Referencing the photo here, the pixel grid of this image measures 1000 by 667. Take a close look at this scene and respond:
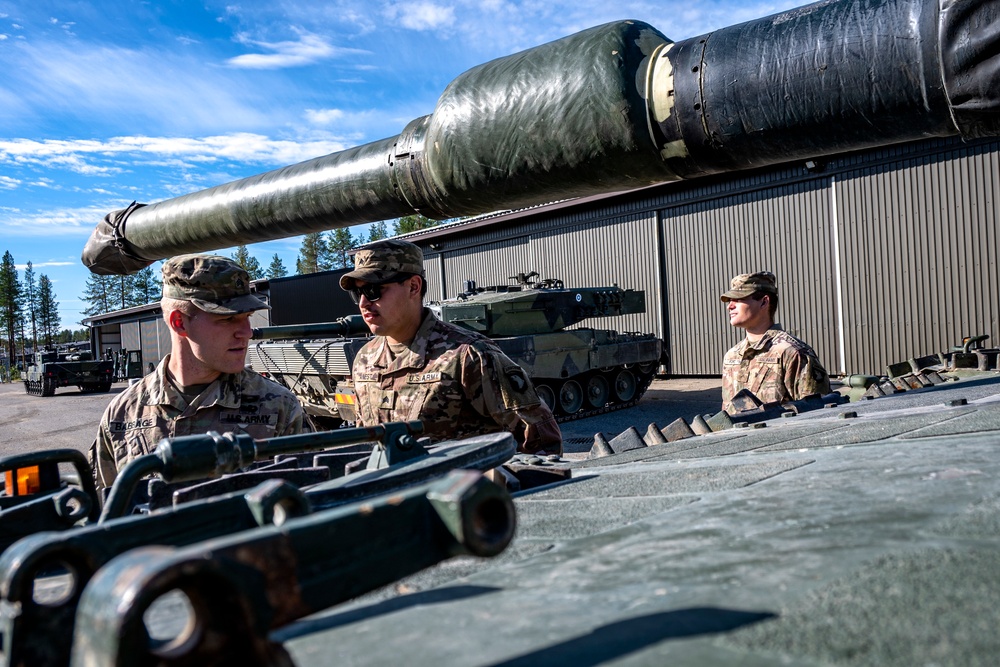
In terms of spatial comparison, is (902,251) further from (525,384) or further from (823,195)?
(525,384)

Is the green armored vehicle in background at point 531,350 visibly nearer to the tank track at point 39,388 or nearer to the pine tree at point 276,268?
the tank track at point 39,388

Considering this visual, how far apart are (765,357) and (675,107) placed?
4.27 metres

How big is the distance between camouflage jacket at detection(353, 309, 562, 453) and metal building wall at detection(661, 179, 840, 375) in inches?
557

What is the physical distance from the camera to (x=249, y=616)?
0.63 meters

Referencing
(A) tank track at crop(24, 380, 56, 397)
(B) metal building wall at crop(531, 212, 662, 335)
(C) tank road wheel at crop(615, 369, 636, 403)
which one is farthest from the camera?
(A) tank track at crop(24, 380, 56, 397)

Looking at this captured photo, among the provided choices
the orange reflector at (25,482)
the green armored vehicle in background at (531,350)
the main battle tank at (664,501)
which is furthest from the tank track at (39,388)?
the orange reflector at (25,482)

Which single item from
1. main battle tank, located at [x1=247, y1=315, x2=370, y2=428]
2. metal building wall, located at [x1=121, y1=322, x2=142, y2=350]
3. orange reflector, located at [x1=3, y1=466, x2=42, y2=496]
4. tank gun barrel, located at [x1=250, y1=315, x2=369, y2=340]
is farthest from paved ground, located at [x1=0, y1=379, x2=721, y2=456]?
metal building wall, located at [x1=121, y1=322, x2=142, y2=350]

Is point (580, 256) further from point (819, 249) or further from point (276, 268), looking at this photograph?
point (276, 268)

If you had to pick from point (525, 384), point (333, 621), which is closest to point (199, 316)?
point (525, 384)

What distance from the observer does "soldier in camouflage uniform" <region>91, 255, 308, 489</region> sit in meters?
3.55

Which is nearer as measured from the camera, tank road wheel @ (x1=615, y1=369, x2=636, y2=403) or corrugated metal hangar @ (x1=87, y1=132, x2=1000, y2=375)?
corrugated metal hangar @ (x1=87, y1=132, x2=1000, y2=375)

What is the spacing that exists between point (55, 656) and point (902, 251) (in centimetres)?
1690

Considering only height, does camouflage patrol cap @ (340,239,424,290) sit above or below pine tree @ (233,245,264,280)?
below

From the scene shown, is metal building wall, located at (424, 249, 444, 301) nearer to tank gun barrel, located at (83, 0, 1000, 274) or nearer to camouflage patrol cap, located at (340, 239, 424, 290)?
camouflage patrol cap, located at (340, 239, 424, 290)
